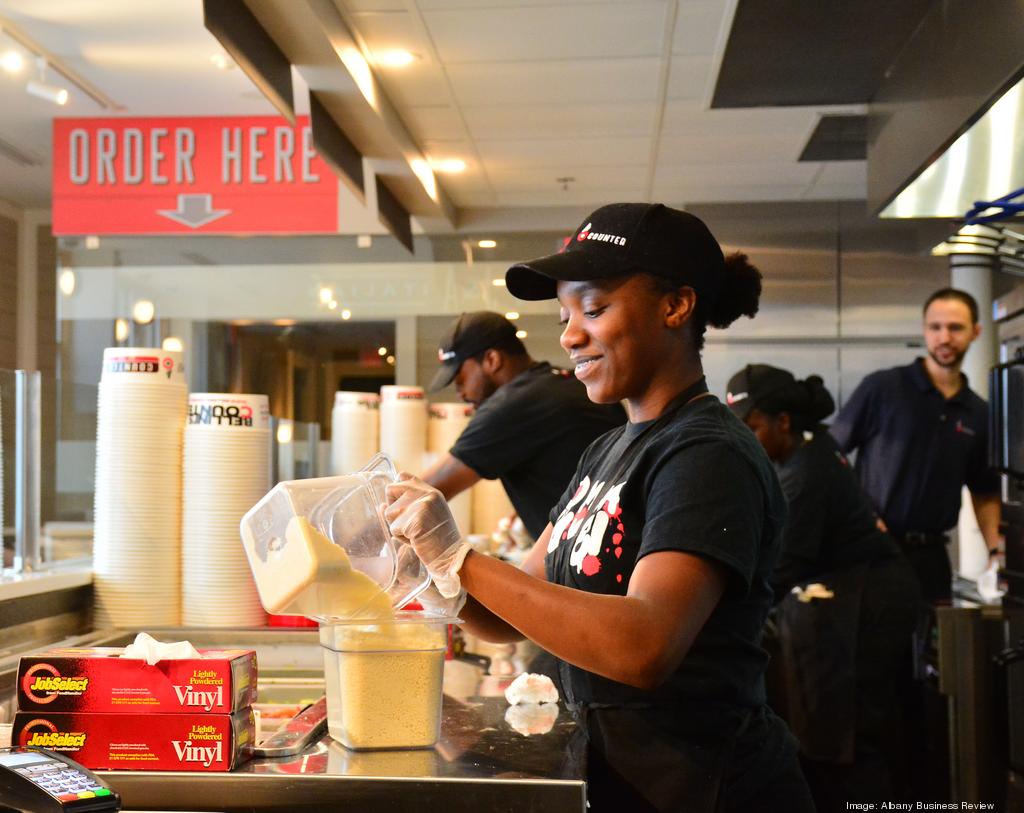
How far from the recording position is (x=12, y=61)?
4.47m

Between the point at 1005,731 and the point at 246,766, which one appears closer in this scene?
the point at 246,766

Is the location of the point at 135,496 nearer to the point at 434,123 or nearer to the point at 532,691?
the point at 532,691

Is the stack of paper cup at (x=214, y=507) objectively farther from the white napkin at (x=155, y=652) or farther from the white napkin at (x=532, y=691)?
the white napkin at (x=155, y=652)

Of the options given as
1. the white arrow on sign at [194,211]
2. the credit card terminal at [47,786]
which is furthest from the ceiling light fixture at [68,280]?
the credit card terminal at [47,786]

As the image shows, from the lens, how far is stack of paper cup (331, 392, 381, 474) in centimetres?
391

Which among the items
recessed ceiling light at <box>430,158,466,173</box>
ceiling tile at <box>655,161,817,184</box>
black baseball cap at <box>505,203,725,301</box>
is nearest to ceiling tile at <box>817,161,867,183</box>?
ceiling tile at <box>655,161,817,184</box>

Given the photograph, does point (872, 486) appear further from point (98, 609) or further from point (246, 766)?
point (246, 766)

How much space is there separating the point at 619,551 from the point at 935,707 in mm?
2950

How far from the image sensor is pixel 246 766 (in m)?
1.33

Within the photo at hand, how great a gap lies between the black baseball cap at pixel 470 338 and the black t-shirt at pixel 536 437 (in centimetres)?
41

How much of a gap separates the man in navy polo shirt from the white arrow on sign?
10.4ft

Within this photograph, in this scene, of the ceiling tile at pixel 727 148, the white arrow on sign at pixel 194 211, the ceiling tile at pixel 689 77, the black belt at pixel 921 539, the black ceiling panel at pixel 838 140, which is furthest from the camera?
the white arrow on sign at pixel 194 211

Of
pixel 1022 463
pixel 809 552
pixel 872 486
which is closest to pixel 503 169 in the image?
pixel 872 486

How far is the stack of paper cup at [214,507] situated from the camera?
2279 mm
